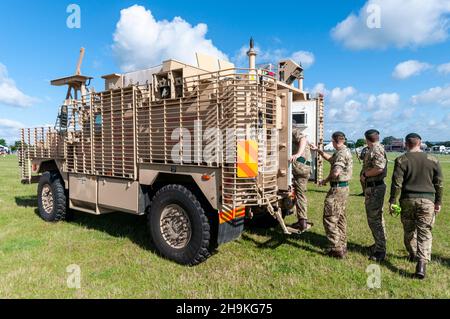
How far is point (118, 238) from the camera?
586 centimetres

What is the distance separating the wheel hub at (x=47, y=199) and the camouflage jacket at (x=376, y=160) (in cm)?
664

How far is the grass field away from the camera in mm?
3842

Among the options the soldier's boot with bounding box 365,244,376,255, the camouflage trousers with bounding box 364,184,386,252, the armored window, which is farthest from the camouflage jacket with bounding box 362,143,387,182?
the armored window

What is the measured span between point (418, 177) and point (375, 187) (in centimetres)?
67

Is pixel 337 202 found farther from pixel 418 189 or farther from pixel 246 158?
pixel 246 158

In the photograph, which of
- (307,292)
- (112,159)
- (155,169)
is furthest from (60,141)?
(307,292)

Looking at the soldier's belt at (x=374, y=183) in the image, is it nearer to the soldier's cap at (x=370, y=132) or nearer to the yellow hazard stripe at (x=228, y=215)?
the soldier's cap at (x=370, y=132)

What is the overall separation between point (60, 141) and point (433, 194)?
7.08 m

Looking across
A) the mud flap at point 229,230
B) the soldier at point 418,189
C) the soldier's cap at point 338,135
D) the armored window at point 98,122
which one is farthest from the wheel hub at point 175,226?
the soldier at point 418,189

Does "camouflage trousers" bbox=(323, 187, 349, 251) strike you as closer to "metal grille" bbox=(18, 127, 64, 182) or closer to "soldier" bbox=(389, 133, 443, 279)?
"soldier" bbox=(389, 133, 443, 279)

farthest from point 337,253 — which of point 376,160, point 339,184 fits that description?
point 376,160

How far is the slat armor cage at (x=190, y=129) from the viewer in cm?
412
